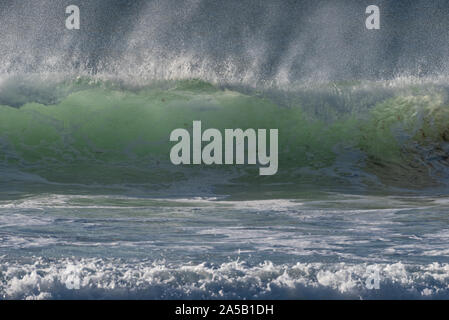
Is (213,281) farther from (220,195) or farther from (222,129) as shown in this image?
(222,129)

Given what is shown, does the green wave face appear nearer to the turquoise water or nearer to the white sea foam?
the turquoise water

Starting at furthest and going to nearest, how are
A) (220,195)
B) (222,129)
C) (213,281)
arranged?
(222,129)
(220,195)
(213,281)

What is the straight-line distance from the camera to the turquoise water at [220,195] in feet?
17.1

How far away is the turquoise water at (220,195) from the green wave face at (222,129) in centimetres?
4

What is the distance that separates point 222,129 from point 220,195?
3.80m

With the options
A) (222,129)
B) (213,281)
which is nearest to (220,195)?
(222,129)

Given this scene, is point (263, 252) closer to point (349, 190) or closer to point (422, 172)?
point (349, 190)

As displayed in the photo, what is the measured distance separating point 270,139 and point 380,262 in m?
8.68

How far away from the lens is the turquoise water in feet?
17.1

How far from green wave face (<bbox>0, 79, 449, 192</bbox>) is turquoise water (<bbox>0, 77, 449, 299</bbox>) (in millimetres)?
40

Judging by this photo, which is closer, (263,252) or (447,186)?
(263,252)

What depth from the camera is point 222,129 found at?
46.9 feet

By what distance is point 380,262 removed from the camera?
5.80 meters
